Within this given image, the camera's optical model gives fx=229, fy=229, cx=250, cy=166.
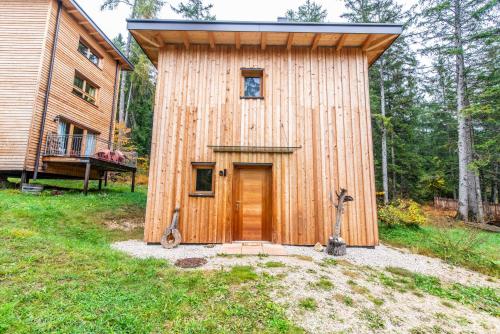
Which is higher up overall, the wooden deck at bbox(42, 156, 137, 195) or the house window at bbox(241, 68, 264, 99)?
the house window at bbox(241, 68, 264, 99)

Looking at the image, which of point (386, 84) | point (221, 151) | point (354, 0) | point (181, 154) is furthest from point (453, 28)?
point (181, 154)

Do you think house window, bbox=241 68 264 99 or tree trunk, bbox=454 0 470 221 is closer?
house window, bbox=241 68 264 99

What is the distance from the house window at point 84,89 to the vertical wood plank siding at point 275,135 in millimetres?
8708

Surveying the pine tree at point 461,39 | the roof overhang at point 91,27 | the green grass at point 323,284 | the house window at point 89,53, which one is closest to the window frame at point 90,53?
the house window at point 89,53

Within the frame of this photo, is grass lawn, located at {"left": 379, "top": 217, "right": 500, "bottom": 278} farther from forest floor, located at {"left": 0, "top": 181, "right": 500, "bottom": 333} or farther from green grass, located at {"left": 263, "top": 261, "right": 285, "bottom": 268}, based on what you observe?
green grass, located at {"left": 263, "top": 261, "right": 285, "bottom": 268}

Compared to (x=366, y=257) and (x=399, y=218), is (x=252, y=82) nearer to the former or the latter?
(x=366, y=257)

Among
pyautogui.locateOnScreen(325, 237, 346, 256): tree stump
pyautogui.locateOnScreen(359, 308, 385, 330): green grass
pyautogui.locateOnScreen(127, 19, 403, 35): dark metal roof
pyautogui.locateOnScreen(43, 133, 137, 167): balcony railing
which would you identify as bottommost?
pyautogui.locateOnScreen(359, 308, 385, 330): green grass

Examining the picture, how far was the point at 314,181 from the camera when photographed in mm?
6184

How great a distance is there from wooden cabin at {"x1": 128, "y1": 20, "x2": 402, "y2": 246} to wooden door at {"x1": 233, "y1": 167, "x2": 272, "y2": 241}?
3 cm

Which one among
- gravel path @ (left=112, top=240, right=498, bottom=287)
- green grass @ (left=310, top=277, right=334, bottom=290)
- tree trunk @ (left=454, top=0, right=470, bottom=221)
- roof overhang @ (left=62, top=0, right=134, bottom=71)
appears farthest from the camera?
tree trunk @ (left=454, top=0, right=470, bottom=221)

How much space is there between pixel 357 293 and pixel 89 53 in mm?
16589

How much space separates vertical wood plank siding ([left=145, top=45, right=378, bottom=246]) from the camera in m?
6.05

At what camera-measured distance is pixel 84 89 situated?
12.6 m

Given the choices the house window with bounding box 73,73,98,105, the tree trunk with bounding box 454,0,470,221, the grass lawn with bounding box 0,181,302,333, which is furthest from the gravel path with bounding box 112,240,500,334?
the house window with bounding box 73,73,98,105
